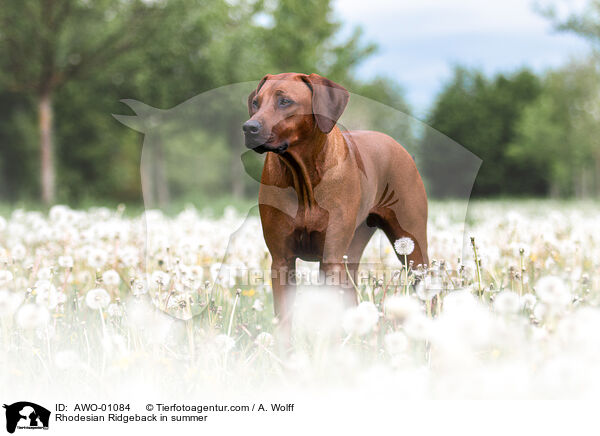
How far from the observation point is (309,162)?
9.48ft

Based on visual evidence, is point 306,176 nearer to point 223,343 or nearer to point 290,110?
point 290,110

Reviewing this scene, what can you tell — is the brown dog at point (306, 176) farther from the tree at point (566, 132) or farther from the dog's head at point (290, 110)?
the tree at point (566, 132)

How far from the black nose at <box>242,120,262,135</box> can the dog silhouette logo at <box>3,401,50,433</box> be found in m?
1.67

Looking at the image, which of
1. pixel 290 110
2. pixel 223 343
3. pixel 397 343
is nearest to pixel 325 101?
pixel 290 110

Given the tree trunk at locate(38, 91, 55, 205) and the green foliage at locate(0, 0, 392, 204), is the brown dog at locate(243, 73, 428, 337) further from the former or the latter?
the tree trunk at locate(38, 91, 55, 205)

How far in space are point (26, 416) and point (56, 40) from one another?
15.1 metres

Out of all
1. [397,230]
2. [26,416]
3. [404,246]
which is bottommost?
[26,416]

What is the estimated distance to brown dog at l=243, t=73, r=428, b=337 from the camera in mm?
2760

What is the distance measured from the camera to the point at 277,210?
2977mm

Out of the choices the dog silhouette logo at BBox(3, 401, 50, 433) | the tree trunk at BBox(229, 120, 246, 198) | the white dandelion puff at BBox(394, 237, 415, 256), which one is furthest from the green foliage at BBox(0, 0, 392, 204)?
the dog silhouette logo at BBox(3, 401, 50, 433)

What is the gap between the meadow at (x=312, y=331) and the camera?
2.12 metres

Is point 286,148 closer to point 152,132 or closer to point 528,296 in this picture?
point 152,132

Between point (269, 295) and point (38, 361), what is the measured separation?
2.04m

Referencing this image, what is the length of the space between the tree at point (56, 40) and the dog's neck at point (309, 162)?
13116 mm
